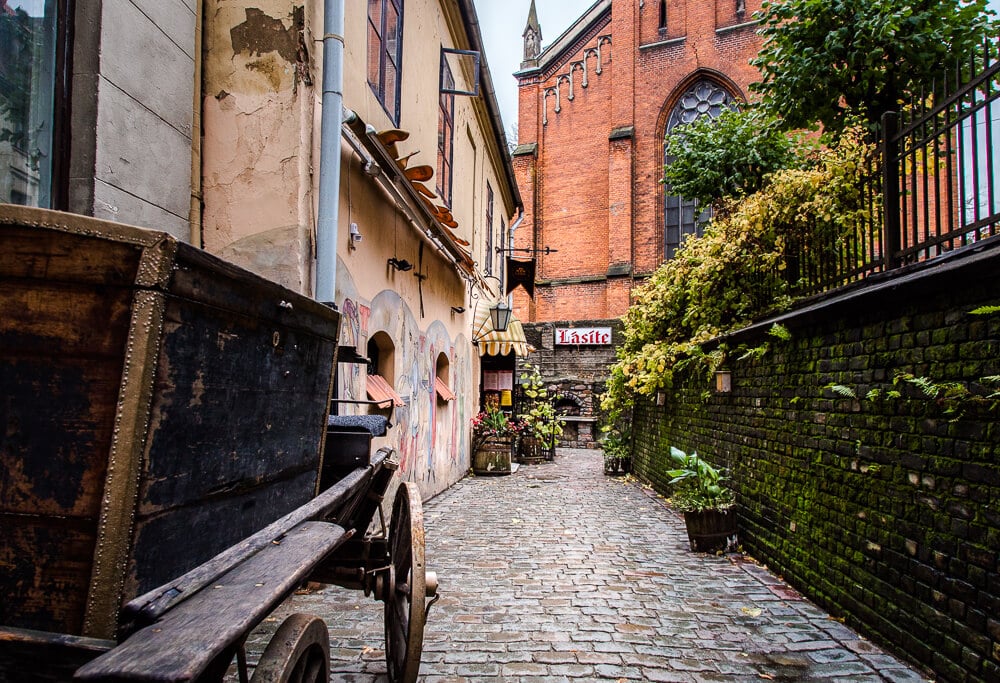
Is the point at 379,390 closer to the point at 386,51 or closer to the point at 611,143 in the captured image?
the point at 386,51

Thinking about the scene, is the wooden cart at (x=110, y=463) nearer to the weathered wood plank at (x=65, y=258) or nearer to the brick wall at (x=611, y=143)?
the weathered wood plank at (x=65, y=258)

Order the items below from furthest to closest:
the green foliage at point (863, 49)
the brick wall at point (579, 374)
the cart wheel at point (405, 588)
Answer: the brick wall at point (579, 374)
the green foliage at point (863, 49)
the cart wheel at point (405, 588)

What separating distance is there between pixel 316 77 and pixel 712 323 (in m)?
5.64

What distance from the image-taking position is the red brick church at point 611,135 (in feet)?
73.7

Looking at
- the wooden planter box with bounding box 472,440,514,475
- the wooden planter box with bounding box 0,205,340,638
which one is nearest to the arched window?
the wooden planter box with bounding box 472,440,514,475

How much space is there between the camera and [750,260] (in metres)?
7.26

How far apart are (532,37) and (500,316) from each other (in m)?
19.2

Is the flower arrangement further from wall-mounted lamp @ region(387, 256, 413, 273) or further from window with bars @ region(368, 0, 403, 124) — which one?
window with bars @ region(368, 0, 403, 124)

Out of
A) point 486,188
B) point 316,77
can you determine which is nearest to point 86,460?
point 316,77

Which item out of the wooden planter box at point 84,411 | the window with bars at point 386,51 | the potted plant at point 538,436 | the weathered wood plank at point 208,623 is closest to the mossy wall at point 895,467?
the weathered wood plank at point 208,623

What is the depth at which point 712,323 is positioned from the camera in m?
8.16

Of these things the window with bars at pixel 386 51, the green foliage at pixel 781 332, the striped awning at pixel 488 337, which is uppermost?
the window with bars at pixel 386 51

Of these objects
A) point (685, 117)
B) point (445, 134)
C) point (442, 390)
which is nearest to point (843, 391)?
point (442, 390)

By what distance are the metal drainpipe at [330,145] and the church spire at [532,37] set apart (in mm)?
23608
